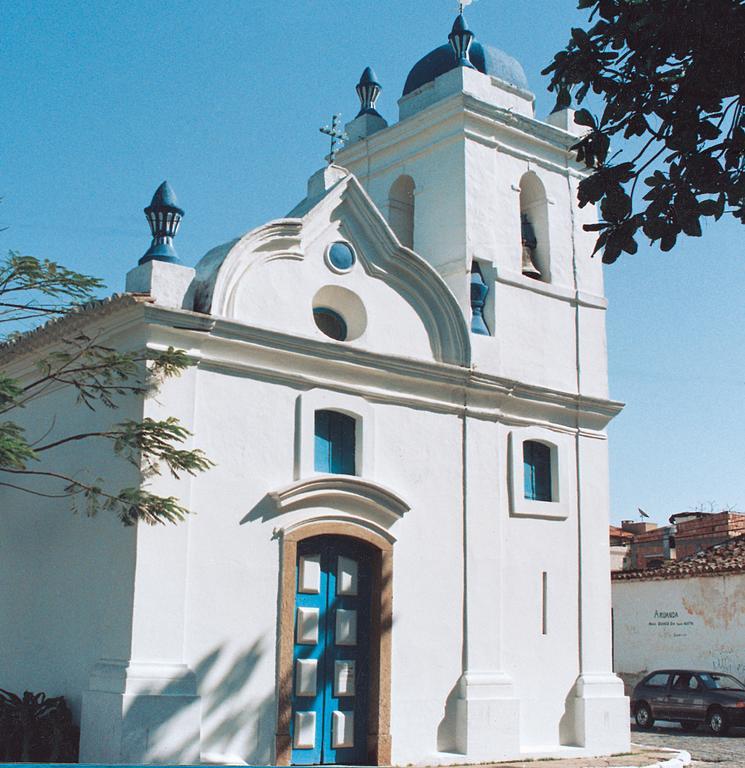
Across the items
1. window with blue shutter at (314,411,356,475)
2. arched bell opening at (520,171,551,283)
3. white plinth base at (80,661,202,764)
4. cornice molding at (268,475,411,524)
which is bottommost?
white plinth base at (80,661,202,764)

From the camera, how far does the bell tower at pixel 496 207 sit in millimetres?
16547

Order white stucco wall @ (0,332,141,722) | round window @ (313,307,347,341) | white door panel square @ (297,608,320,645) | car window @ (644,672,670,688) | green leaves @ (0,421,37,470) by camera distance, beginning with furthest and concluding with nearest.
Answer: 1. car window @ (644,672,670,688)
2. round window @ (313,307,347,341)
3. white door panel square @ (297,608,320,645)
4. white stucco wall @ (0,332,141,722)
5. green leaves @ (0,421,37,470)

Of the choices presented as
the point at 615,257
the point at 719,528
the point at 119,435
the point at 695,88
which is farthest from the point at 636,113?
the point at 719,528

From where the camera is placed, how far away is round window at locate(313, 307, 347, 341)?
1491cm

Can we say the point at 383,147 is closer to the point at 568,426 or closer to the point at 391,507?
the point at 568,426

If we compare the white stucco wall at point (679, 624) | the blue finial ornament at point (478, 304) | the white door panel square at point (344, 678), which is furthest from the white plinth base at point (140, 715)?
the white stucco wall at point (679, 624)

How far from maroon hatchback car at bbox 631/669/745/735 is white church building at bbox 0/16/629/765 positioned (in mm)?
5715

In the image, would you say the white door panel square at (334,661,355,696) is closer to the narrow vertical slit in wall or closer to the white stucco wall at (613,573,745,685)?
the narrow vertical slit in wall

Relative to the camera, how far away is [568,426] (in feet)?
55.8

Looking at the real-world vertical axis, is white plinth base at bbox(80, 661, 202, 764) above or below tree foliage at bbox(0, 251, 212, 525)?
below

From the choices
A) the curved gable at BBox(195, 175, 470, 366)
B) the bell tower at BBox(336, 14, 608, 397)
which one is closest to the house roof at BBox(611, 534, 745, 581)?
the bell tower at BBox(336, 14, 608, 397)

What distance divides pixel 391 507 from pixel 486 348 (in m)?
2.90

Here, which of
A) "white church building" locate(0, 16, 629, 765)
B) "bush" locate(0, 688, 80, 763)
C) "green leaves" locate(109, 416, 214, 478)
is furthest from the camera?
"white church building" locate(0, 16, 629, 765)

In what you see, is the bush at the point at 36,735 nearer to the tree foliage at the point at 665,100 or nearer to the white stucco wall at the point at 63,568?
the white stucco wall at the point at 63,568
